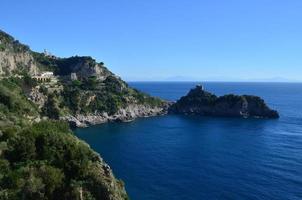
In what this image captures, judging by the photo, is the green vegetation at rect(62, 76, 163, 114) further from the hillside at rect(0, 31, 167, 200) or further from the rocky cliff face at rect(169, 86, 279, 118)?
the rocky cliff face at rect(169, 86, 279, 118)

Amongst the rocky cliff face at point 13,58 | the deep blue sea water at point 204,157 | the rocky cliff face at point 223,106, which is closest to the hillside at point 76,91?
the rocky cliff face at point 13,58

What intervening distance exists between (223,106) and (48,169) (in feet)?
366

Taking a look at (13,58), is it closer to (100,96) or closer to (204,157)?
(100,96)

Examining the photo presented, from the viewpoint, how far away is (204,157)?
7912 centimetres

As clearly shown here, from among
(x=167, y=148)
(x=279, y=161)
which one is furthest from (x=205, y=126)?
(x=279, y=161)

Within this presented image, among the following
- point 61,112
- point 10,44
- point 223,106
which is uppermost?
point 10,44

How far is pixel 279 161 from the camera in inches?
2940

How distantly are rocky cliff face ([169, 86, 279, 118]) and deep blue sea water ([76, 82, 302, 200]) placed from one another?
1160 cm

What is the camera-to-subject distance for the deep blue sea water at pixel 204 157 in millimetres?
58594

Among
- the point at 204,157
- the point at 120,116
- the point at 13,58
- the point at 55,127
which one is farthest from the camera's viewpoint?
the point at 13,58

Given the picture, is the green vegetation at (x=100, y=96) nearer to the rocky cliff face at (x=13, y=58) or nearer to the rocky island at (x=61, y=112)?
the rocky island at (x=61, y=112)

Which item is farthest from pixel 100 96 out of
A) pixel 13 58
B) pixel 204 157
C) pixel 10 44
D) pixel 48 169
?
pixel 48 169

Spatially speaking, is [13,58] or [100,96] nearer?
[100,96]

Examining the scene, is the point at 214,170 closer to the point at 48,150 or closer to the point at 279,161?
the point at 279,161
